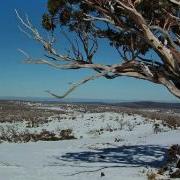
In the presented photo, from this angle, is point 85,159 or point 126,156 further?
point 126,156

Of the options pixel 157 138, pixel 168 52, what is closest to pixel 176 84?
pixel 168 52

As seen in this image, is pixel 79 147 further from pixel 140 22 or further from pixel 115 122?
pixel 115 122

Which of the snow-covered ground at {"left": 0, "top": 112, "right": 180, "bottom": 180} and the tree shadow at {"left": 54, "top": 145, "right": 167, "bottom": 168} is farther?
the tree shadow at {"left": 54, "top": 145, "right": 167, "bottom": 168}

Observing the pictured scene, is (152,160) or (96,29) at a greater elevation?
(96,29)

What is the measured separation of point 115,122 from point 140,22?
102ft

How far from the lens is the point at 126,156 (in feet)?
71.1

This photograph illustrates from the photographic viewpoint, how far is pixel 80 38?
1708cm

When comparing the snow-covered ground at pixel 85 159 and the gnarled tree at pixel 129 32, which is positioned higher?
the gnarled tree at pixel 129 32

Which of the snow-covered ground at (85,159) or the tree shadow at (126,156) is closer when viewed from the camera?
the snow-covered ground at (85,159)

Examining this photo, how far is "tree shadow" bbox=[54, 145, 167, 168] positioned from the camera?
19.8m

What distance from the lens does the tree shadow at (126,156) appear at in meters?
19.8

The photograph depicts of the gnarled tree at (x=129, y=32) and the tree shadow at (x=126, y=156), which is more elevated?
the gnarled tree at (x=129, y=32)

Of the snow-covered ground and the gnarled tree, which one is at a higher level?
the gnarled tree

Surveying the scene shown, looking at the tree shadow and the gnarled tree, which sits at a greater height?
the gnarled tree
